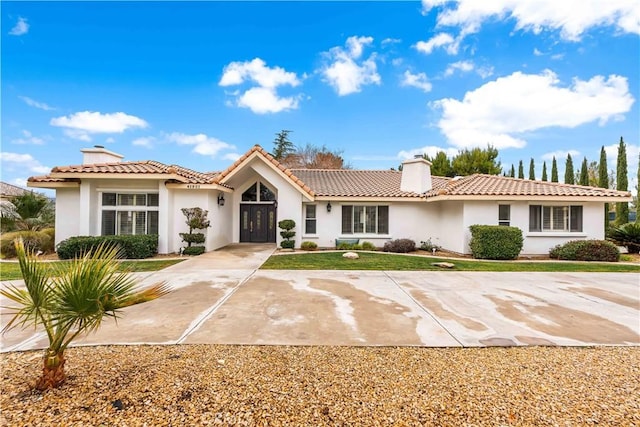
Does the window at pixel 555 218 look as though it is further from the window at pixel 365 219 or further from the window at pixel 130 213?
the window at pixel 130 213

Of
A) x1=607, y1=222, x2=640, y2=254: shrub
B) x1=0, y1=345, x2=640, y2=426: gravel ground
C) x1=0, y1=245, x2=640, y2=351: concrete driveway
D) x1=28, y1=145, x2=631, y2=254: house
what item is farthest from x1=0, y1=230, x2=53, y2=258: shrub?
x1=607, y1=222, x2=640, y2=254: shrub

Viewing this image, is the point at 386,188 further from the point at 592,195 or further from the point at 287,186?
the point at 592,195

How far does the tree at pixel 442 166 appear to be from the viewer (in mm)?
34219

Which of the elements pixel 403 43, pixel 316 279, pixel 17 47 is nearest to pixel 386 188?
pixel 403 43

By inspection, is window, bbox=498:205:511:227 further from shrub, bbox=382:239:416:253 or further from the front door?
the front door

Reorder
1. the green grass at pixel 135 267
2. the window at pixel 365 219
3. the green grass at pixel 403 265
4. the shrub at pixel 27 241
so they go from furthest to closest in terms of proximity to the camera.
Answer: the window at pixel 365 219
the shrub at pixel 27 241
the green grass at pixel 403 265
the green grass at pixel 135 267

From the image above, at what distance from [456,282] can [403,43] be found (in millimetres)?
16419

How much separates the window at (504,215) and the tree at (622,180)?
1897cm

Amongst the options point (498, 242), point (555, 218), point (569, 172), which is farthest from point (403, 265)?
point (569, 172)

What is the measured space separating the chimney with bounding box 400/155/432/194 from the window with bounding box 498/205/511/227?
13.6 ft

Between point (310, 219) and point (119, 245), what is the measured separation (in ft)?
30.5

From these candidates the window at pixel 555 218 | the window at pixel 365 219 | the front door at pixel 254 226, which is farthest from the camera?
the front door at pixel 254 226

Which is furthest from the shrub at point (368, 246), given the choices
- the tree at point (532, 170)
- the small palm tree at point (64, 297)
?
the tree at point (532, 170)

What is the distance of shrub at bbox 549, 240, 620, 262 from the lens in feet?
45.1
